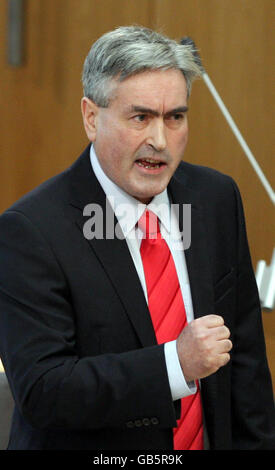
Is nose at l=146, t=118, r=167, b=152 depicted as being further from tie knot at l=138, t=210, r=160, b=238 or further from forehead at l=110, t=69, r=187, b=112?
tie knot at l=138, t=210, r=160, b=238

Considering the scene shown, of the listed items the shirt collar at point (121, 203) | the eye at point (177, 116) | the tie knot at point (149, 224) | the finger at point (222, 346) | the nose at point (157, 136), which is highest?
the eye at point (177, 116)

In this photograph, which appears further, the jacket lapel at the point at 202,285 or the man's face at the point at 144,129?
the jacket lapel at the point at 202,285

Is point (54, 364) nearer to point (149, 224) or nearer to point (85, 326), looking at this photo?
point (85, 326)

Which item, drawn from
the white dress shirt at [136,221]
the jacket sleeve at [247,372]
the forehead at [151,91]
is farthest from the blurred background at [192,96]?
the forehead at [151,91]

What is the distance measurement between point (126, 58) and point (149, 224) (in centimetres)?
25

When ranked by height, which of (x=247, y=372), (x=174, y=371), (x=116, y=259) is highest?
(x=116, y=259)

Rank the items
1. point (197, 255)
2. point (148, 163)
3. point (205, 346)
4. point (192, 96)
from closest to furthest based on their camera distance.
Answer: point (205, 346) → point (148, 163) → point (197, 255) → point (192, 96)

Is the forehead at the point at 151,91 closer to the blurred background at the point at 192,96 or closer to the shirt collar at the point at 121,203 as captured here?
the shirt collar at the point at 121,203

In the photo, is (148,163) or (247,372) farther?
(247,372)

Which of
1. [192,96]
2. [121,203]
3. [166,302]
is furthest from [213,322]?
[192,96]

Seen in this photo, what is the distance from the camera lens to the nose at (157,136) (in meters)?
1.10

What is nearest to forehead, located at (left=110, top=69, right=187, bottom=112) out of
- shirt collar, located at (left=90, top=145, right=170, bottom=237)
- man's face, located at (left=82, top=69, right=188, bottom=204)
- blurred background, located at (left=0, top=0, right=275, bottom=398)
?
man's face, located at (left=82, top=69, right=188, bottom=204)

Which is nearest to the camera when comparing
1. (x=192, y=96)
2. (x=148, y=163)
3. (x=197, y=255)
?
(x=148, y=163)

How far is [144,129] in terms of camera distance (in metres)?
1.11
